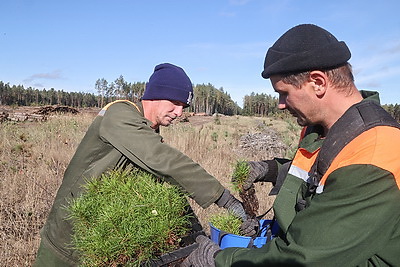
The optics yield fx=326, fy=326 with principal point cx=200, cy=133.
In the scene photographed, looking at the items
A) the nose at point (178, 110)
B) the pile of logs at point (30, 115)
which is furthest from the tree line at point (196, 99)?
the nose at point (178, 110)

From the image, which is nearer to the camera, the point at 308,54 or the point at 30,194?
the point at 308,54

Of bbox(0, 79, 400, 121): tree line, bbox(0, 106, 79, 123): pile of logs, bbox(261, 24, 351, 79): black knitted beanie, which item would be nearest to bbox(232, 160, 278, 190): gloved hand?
bbox(261, 24, 351, 79): black knitted beanie

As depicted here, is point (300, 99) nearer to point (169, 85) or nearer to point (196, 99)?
point (169, 85)

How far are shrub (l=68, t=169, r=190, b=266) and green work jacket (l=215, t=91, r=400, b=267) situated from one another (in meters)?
0.63

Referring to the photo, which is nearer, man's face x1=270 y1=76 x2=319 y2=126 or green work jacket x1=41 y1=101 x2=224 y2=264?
man's face x1=270 y1=76 x2=319 y2=126

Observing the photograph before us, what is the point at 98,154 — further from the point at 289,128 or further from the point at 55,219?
the point at 289,128

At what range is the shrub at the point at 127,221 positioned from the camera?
5.31 ft

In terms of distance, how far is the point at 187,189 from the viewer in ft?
6.79

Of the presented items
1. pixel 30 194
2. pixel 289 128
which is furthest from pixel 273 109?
pixel 30 194

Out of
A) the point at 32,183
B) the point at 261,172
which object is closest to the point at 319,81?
the point at 261,172

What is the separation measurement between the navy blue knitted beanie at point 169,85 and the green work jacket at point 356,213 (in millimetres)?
1438

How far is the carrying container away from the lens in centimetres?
197

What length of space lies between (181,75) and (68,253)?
1578mm

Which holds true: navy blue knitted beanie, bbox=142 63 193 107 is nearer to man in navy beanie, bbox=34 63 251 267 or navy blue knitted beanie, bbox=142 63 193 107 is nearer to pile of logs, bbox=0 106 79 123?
man in navy beanie, bbox=34 63 251 267
